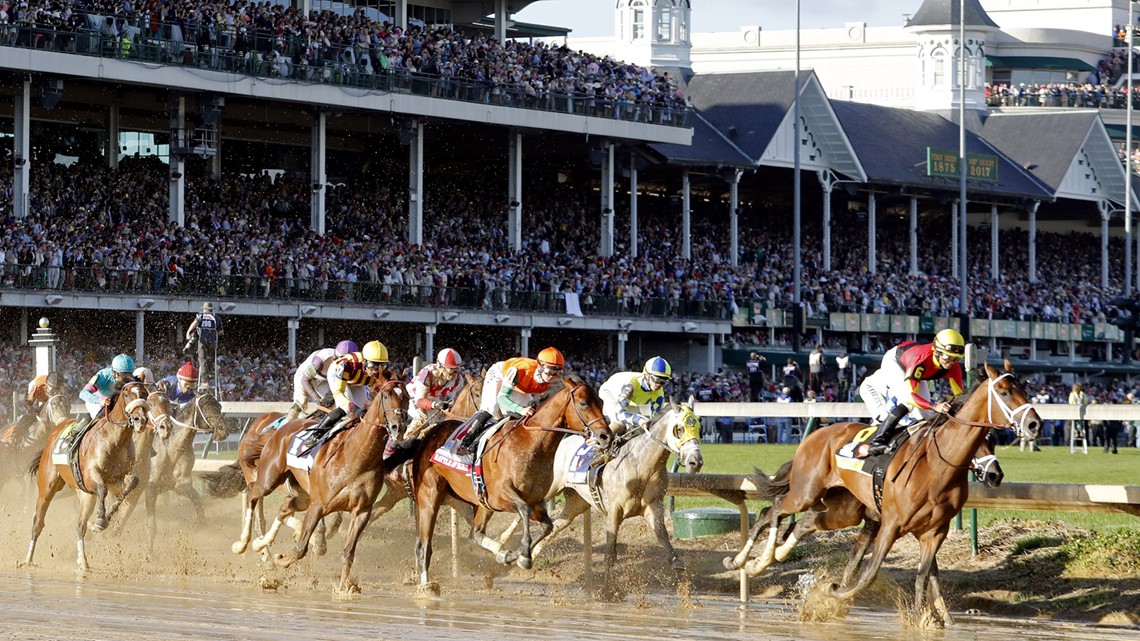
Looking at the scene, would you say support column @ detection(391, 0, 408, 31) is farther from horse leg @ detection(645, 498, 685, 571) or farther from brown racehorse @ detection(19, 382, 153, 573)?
horse leg @ detection(645, 498, 685, 571)

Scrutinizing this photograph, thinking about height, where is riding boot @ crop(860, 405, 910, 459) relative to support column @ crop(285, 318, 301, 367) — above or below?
below

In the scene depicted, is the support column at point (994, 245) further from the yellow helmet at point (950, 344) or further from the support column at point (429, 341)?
the yellow helmet at point (950, 344)

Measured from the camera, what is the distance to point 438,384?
15.3m

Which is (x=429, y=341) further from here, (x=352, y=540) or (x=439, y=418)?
(x=352, y=540)

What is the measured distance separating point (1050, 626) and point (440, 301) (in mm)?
24844

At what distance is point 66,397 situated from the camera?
17.0 meters

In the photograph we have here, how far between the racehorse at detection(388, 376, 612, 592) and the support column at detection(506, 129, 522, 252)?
26685 mm

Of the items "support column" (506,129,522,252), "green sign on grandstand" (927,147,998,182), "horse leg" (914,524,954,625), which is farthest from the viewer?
"green sign on grandstand" (927,147,998,182)

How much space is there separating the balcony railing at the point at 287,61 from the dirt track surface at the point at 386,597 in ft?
51.4

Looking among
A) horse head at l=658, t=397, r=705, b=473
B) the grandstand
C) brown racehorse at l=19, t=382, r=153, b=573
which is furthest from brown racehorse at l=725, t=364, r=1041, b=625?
the grandstand

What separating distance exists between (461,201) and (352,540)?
28346 millimetres

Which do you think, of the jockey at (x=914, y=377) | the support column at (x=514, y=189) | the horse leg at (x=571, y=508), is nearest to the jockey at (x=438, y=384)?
the horse leg at (x=571, y=508)

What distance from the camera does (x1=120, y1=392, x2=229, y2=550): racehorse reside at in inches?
602

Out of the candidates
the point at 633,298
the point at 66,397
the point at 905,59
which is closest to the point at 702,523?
the point at 66,397
